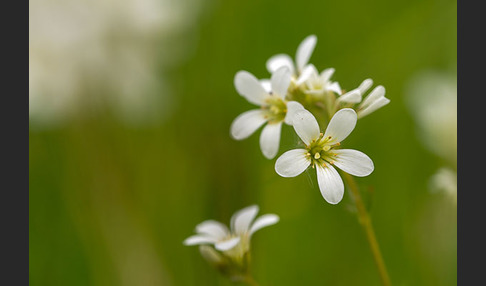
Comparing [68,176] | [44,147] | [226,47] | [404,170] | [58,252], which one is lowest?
[58,252]

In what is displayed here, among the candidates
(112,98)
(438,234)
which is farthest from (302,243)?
(112,98)

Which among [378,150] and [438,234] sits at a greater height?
[378,150]

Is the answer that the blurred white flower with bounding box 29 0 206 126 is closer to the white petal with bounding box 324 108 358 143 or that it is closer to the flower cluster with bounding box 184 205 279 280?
the flower cluster with bounding box 184 205 279 280

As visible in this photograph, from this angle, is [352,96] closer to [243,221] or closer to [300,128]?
[300,128]

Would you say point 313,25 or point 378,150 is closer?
point 378,150

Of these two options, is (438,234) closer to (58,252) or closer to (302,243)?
(302,243)

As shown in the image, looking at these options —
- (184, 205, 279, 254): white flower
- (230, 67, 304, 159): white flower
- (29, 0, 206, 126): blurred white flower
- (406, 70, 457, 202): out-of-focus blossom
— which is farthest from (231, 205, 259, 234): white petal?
(29, 0, 206, 126): blurred white flower
